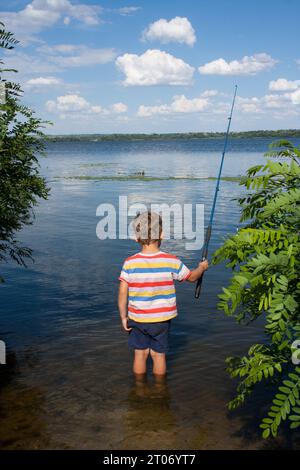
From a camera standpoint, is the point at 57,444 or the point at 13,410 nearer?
the point at 57,444

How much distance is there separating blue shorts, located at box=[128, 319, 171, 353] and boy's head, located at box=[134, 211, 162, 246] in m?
1.03

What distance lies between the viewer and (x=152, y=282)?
5.60 m

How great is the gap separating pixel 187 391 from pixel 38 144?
12.8 feet

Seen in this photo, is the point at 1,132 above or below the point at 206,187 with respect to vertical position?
above

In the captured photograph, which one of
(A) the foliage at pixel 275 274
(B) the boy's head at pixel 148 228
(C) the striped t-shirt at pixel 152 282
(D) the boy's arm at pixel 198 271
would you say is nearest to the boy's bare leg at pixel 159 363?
(C) the striped t-shirt at pixel 152 282

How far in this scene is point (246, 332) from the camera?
26.2ft

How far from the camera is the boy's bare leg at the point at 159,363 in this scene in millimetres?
6035

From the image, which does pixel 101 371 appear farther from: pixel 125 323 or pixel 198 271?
pixel 198 271

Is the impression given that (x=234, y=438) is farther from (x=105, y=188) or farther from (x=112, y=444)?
(x=105, y=188)

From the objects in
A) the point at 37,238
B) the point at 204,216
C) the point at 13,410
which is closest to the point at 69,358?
the point at 13,410

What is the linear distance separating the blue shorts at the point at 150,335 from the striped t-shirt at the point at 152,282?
0.10 m

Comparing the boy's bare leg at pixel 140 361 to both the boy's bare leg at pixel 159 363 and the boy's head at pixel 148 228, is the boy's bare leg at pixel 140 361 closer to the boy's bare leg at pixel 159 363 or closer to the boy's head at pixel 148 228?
the boy's bare leg at pixel 159 363

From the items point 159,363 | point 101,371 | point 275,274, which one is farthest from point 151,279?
point 275,274

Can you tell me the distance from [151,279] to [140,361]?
4.19ft
